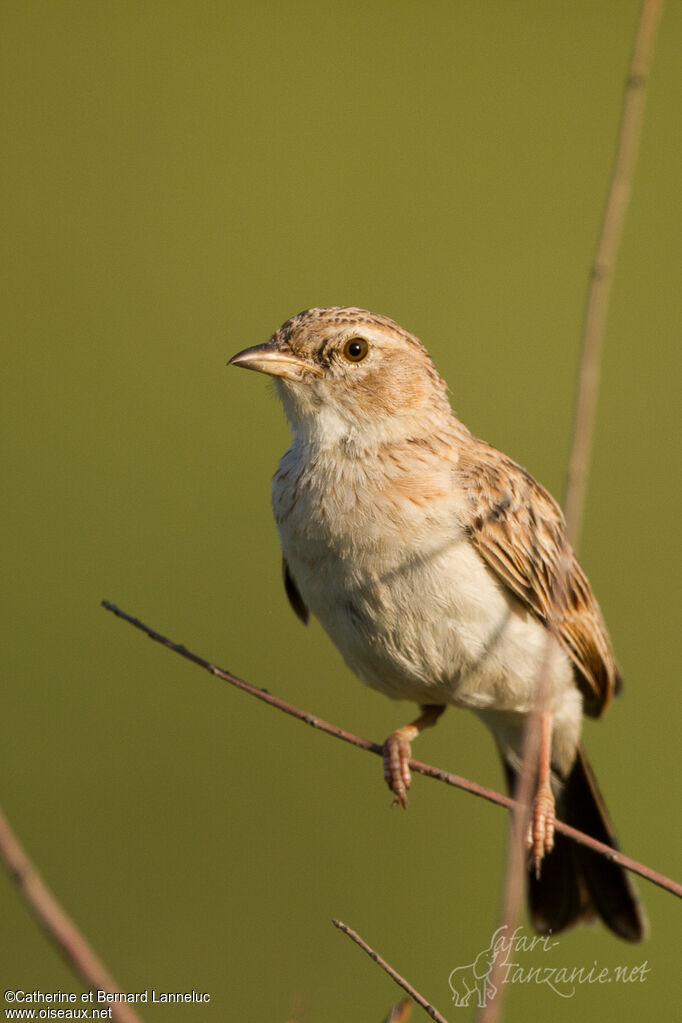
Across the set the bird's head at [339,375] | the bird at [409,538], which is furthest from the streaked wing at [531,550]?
the bird's head at [339,375]

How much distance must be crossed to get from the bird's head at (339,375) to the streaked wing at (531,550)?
13.0 inches

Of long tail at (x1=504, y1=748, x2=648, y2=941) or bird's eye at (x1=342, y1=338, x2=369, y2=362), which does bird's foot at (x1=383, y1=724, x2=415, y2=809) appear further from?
bird's eye at (x1=342, y1=338, x2=369, y2=362)

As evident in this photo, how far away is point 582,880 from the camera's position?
5445 millimetres

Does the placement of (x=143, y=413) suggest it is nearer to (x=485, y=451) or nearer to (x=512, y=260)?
(x=512, y=260)

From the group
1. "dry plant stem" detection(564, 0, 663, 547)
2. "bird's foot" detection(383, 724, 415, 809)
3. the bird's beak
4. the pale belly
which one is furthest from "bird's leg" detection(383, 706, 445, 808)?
"dry plant stem" detection(564, 0, 663, 547)

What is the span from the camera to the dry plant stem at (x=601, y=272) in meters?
1.91

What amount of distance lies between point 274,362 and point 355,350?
34cm

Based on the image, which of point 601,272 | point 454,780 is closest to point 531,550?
point 454,780

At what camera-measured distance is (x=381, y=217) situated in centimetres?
972

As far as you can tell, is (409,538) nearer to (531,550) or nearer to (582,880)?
(531,550)

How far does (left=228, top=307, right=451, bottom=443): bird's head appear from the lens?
14.3ft

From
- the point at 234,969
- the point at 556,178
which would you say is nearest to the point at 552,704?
the point at 234,969

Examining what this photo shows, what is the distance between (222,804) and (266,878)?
0.55m

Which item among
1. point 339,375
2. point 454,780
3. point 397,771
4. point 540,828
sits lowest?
point 540,828
